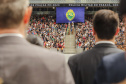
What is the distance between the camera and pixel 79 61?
1.87 m

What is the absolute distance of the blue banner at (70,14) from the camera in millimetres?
25406

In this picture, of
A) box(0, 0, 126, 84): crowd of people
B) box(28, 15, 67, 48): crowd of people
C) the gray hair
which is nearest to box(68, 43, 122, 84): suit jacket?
box(0, 0, 126, 84): crowd of people

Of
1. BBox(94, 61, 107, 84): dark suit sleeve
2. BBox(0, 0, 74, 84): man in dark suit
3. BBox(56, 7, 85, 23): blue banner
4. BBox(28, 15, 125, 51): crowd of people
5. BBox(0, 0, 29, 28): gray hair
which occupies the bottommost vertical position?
BBox(28, 15, 125, 51): crowd of people

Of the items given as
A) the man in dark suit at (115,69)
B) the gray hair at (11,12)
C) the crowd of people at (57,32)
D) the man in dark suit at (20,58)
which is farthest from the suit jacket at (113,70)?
the crowd of people at (57,32)

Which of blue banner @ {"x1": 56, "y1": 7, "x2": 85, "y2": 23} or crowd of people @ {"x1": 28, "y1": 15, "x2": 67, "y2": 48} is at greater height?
blue banner @ {"x1": 56, "y1": 7, "x2": 85, "y2": 23}

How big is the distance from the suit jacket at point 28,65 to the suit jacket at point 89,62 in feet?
2.52

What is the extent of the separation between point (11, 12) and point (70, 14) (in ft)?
81.4

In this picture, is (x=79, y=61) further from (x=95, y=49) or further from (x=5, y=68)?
(x=5, y=68)

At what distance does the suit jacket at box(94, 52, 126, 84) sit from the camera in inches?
39.3

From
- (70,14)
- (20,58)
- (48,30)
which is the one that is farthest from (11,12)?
Answer: (70,14)

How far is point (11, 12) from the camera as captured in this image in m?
1.09

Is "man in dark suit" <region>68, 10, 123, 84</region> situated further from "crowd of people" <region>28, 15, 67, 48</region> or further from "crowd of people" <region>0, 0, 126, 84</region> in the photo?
"crowd of people" <region>28, 15, 67, 48</region>

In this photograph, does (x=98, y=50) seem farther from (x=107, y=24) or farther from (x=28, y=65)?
(x=28, y=65)

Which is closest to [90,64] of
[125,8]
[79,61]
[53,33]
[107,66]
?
[79,61]
